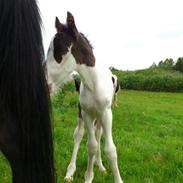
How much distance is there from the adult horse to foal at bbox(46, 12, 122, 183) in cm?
231

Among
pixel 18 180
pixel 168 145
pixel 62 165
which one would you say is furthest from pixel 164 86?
pixel 18 180

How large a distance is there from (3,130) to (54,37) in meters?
2.48

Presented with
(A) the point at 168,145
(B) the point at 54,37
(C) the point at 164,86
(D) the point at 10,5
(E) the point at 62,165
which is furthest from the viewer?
(C) the point at 164,86

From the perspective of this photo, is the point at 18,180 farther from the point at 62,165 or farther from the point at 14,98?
the point at 62,165

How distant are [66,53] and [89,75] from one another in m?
0.36

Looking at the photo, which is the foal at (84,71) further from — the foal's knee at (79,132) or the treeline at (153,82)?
the treeline at (153,82)

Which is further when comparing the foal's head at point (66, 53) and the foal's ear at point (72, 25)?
the foal's head at point (66, 53)

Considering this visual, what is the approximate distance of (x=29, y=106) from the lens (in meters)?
2.31

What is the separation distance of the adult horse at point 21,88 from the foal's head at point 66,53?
2.25m

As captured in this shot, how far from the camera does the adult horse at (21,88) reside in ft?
7.52

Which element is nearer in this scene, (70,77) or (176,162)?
(70,77)

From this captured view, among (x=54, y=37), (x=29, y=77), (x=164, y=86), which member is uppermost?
(x=54, y=37)

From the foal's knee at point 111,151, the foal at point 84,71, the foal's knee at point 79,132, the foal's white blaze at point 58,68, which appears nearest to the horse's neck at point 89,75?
the foal at point 84,71

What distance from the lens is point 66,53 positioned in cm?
475
